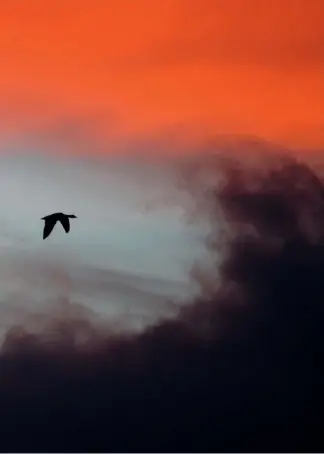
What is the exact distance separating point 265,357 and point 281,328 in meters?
0.12

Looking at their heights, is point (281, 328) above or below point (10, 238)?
below

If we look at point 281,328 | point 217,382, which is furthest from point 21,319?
point 281,328

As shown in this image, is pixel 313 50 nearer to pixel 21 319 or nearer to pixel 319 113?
pixel 319 113

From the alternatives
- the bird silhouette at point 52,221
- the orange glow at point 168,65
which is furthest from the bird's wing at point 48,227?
the orange glow at point 168,65

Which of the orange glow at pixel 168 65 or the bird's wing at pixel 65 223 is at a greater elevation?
the orange glow at pixel 168 65

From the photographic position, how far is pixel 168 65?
259 cm

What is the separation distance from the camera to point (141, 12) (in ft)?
8.55

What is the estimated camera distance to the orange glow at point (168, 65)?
8.34 feet

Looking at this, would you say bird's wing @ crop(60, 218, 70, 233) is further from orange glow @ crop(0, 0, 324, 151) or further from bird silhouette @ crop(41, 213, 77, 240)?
orange glow @ crop(0, 0, 324, 151)

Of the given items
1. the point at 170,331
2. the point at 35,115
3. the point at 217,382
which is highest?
the point at 35,115

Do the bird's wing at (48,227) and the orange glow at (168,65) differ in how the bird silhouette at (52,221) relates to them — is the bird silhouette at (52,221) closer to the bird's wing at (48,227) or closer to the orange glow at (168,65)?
the bird's wing at (48,227)

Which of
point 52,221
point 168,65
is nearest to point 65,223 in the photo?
point 52,221

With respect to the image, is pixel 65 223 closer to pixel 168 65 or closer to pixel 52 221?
pixel 52 221

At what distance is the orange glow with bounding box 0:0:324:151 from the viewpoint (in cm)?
254
